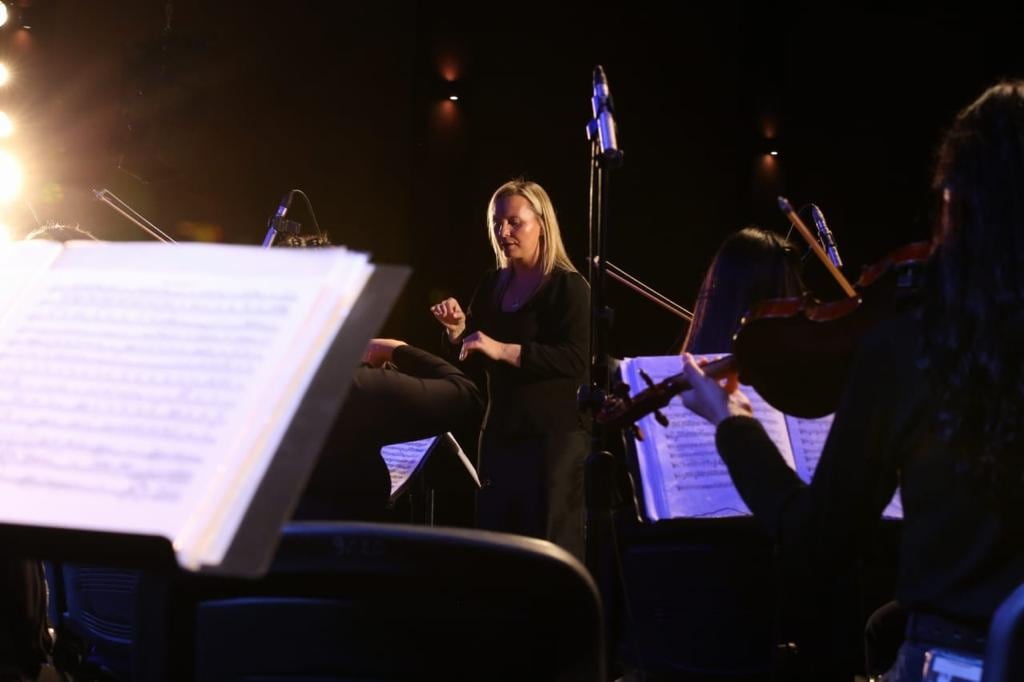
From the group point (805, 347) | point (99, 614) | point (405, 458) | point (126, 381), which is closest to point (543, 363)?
point (405, 458)

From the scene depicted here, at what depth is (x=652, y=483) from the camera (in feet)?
6.90

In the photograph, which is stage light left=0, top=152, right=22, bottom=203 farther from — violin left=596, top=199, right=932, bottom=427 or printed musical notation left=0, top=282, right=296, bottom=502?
printed musical notation left=0, top=282, right=296, bottom=502

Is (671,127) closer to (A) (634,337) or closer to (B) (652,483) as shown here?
(A) (634,337)

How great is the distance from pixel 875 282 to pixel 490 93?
4874 millimetres

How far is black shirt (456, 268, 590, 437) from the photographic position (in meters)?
3.35

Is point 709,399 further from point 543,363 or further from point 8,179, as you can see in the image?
point 8,179

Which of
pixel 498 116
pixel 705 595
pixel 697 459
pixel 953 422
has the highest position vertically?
pixel 498 116

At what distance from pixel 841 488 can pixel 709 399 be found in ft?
1.24

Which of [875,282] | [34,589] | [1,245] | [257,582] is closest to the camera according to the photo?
[257,582]

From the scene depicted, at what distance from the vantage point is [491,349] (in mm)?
3271

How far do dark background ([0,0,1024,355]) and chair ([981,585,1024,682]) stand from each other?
501cm

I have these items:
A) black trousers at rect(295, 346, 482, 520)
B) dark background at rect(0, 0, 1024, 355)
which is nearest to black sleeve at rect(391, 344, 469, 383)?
black trousers at rect(295, 346, 482, 520)

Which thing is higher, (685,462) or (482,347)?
(482,347)

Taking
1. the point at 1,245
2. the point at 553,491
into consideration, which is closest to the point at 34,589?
the point at 1,245
